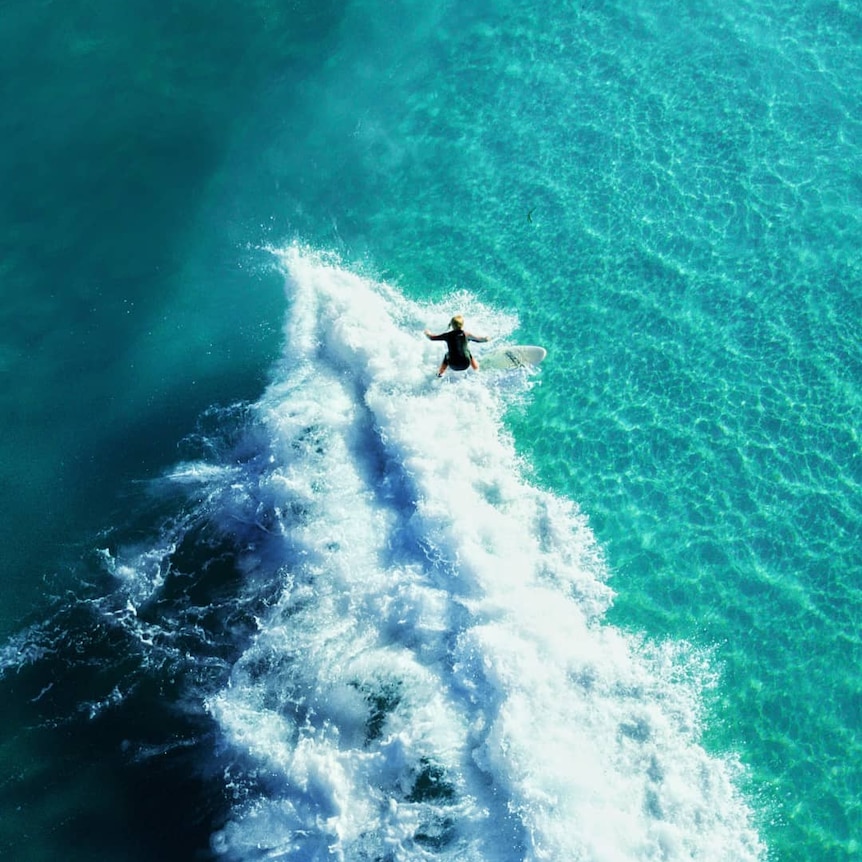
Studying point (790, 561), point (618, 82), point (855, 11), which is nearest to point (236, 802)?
point (790, 561)

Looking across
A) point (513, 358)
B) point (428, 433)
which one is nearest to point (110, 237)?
point (428, 433)

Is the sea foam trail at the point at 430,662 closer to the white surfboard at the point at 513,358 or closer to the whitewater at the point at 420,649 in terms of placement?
the whitewater at the point at 420,649

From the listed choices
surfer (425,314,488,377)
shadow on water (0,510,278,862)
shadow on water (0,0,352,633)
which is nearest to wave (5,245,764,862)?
shadow on water (0,510,278,862)

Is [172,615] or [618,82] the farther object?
[618,82]

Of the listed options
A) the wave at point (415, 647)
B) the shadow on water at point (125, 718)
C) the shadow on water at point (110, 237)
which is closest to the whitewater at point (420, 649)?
the wave at point (415, 647)

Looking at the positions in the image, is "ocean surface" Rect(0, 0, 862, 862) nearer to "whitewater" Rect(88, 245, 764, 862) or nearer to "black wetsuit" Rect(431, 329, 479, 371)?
"whitewater" Rect(88, 245, 764, 862)

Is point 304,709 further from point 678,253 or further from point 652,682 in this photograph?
point 678,253

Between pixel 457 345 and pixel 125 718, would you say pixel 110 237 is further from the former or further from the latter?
pixel 125 718
